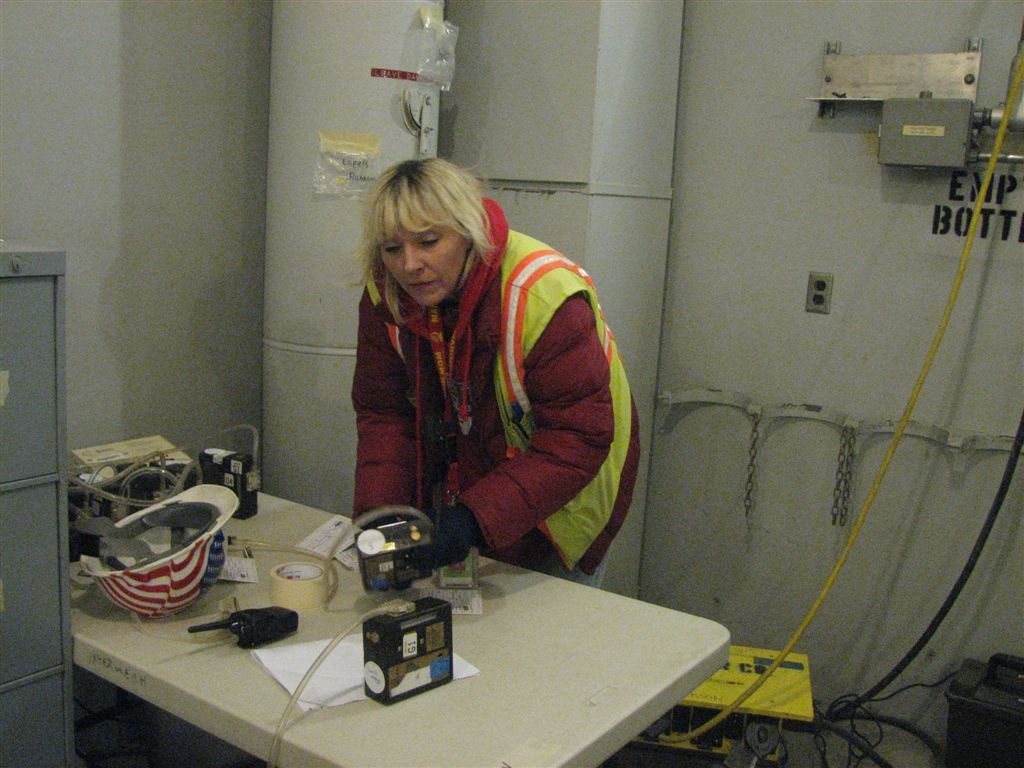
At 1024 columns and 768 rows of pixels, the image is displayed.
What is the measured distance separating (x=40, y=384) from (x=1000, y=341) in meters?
2.06

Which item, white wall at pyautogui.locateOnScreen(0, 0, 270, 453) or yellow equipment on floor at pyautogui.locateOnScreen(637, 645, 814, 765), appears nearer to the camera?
white wall at pyautogui.locateOnScreen(0, 0, 270, 453)

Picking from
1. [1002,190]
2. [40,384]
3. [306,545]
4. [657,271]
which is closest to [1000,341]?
[1002,190]

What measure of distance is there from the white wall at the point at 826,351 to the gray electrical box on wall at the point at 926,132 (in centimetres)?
11

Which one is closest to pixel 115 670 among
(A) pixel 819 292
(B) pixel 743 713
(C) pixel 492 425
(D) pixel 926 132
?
(C) pixel 492 425

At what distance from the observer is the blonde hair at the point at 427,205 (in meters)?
1.50

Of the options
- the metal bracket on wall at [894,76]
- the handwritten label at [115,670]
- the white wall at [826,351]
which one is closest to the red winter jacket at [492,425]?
the handwritten label at [115,670]

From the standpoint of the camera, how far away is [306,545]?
5.75 ft

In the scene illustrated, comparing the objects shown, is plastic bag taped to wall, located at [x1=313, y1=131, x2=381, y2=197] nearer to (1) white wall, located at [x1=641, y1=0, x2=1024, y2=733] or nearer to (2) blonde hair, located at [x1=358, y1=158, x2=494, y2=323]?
(2) blonde hair, located at [x1=358, y1=158, x2=494, y2=323]

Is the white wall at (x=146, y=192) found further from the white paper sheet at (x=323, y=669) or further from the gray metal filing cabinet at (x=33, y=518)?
the white paper sheet at (x=323, y=669)

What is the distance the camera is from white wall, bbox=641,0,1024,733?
7.83ft

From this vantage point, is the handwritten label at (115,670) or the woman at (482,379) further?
the woman at (482,379)

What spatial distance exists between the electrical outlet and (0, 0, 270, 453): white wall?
140 centimetres

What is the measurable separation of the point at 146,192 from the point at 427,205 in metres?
0.99

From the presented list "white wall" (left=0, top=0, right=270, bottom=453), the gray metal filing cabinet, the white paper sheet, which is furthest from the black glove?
"white wall" (left=0, top=0, right=270, bottom=453)
